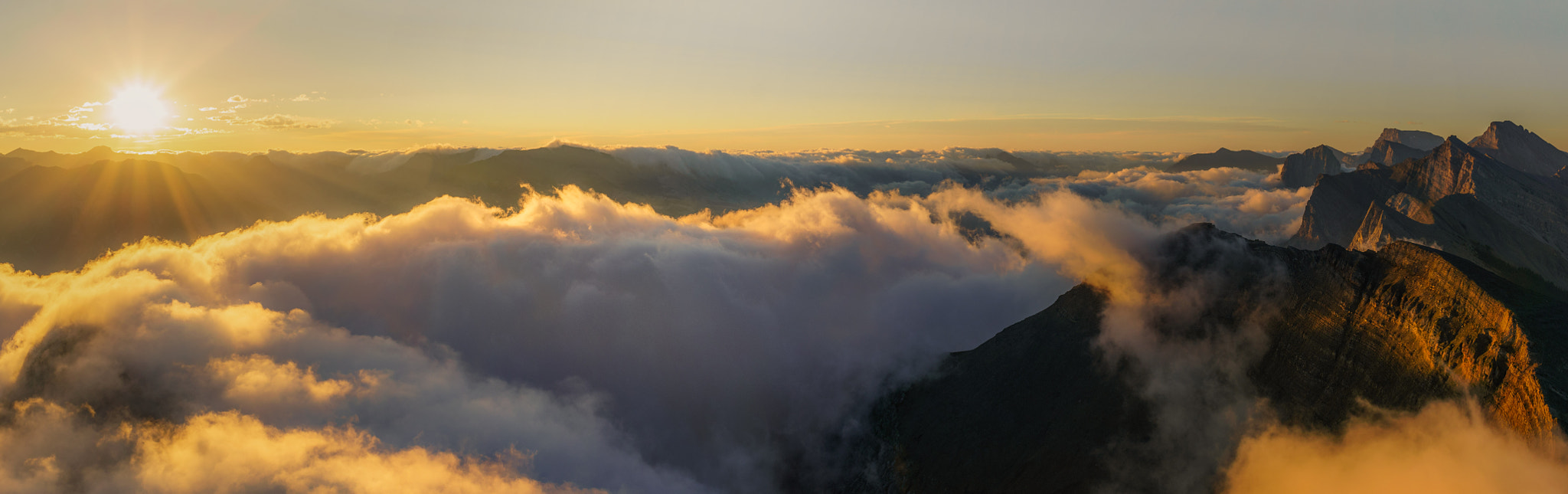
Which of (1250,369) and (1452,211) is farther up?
(1250,369)

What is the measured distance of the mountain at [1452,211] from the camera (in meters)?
109

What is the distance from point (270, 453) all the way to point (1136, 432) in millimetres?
87462

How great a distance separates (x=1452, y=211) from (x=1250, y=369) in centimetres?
11771

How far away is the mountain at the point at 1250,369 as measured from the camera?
28.4 metres

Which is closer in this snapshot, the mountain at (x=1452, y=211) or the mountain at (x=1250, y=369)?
the mountain at (x=1250, y=369)

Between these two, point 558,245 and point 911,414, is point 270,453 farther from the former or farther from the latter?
point 558,245

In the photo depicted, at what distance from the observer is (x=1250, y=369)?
142 feet

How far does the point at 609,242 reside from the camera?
168 meters

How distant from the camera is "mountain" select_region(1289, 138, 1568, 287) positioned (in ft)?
357

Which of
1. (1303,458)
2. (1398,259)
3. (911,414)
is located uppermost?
(1398,259)

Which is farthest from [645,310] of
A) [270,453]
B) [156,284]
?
[156,284]

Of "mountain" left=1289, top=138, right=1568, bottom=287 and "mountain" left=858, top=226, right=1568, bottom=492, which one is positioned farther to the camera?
"mountain" left=1289, top=138, right=1568, bottom=287

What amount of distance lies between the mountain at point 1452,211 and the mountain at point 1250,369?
6927 centimetres

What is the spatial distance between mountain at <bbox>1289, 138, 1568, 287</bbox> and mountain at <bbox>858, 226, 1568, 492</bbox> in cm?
6927
